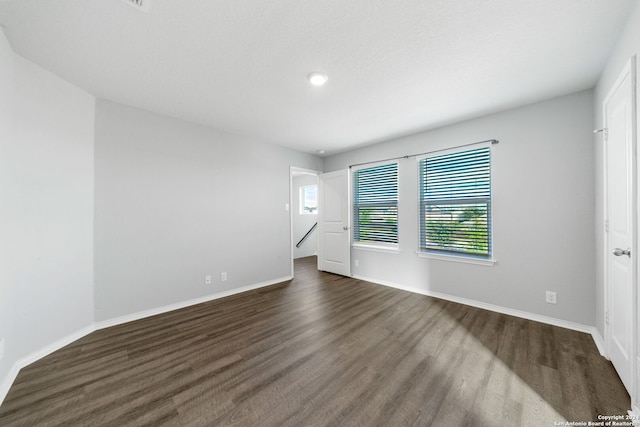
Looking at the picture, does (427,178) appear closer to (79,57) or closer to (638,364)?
(638,364)

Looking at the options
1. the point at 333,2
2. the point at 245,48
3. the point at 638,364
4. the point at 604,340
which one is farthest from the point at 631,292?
the point at 245,48

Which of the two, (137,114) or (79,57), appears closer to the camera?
(79,57)

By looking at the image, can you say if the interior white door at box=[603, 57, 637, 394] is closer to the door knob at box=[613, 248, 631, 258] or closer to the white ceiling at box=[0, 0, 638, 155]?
the door knob at box=[613, 248, 631, 258]

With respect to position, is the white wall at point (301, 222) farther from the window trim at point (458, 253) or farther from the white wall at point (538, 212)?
the white wall at point (538, 212)

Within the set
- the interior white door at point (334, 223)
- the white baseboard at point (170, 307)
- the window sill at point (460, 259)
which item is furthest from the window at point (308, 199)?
the window sill at point (460, 259)

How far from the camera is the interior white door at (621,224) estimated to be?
1534 mm

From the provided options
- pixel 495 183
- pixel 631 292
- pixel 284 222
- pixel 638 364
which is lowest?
pixel 638 364

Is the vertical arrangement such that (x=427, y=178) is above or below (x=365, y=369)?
above

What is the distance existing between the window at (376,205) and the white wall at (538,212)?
957 millimetres

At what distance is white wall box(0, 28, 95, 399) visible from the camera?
181cm

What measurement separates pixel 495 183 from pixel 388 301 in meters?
2.14

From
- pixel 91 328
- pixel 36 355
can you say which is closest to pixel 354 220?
pixel 91 328

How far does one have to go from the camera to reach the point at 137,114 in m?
2.92

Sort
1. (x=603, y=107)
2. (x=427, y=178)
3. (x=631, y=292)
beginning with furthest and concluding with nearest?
(x=427, y=178), (x=603, y=107), (x=631, y=292)
